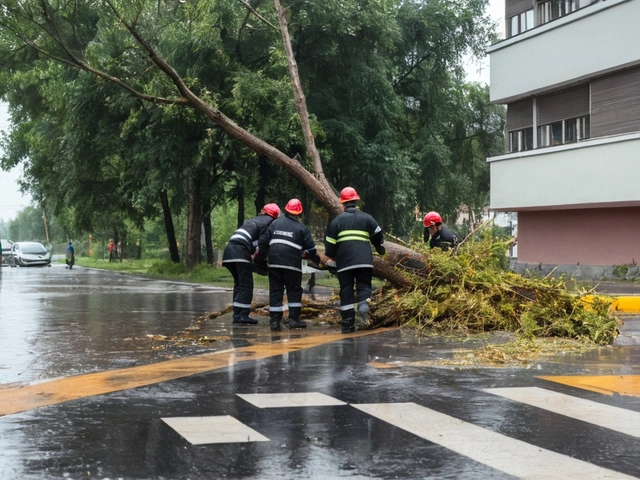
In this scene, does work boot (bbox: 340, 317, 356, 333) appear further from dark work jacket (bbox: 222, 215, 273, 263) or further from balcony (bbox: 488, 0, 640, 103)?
balcony (bbox: 488, 0, 640, 103)

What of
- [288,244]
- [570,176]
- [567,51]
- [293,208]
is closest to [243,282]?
[288,244]

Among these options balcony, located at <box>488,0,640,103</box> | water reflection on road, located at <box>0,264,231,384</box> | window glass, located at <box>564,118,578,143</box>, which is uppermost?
balcony, located at <box>488,0,640,103</box>

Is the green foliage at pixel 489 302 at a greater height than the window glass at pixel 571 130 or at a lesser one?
lesser

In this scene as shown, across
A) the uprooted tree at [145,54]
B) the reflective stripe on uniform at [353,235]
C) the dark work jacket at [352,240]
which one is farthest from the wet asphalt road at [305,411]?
the uprooted tree at [145,54]

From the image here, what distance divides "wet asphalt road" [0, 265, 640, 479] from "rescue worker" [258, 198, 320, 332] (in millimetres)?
1330

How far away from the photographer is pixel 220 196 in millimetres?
35219

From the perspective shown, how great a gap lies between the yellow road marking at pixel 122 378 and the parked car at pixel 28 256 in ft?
158

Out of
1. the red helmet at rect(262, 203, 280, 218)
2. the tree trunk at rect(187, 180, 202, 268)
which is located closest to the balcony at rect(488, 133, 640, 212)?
the tree trunk at rect(187, 180, 202, 268)

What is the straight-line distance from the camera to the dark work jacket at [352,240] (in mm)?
12422

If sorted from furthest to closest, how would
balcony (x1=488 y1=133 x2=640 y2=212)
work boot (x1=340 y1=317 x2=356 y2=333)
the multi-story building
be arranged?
the multi-story building < balcony (x1=488 y1=133 x2=640 y2=212) < work boot (x1=340 y1=317 x2=356 y2=333)

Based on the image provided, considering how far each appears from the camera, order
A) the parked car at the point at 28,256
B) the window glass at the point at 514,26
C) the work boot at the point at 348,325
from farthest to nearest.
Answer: the parked car at the point at 28,256, the window glass at the point at 514,26, the work boot at the point at 348,325

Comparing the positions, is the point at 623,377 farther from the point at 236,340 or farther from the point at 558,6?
the point at 558,6

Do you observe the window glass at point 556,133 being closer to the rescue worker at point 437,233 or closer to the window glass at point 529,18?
the window glass at point 529,18

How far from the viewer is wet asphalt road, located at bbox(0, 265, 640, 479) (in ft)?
16.7
